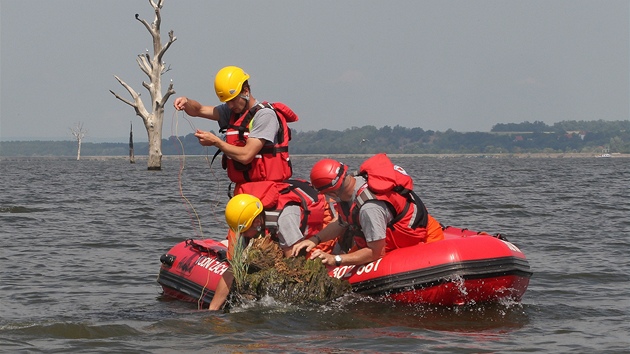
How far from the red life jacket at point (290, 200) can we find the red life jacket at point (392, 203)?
0.27 metres

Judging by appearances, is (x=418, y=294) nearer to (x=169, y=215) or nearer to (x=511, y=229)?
(x=511, y=229)

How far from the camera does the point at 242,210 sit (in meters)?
8.21

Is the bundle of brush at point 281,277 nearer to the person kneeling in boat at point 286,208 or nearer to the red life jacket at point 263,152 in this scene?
the person kneeling in boat at point 286,208

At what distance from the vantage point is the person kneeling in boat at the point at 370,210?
8195 millimetres

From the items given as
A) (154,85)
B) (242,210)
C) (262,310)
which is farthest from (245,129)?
(154,85)

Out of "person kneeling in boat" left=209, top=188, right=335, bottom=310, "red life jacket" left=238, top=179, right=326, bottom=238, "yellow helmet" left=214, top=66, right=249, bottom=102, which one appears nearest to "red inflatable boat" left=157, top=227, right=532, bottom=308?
"red life jacket" left=238, top=179, right=326, bottom=238

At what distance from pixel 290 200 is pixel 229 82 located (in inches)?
47.1

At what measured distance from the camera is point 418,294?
28.0 ft

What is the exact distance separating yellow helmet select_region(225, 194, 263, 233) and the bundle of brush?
233mm

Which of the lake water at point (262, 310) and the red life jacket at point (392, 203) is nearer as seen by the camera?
the lake water at point (262, 310)

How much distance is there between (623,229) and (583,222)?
1524mm

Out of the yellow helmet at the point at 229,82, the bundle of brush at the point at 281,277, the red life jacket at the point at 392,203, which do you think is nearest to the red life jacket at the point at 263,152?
the yellow helmet at the point at 229,82

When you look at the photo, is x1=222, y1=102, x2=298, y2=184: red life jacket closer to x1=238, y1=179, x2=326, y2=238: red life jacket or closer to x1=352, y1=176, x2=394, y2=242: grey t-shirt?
x1=238, y1=179, x2=326, y2=238: red life jacket

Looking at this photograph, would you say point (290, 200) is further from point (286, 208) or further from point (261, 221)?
point (261, 221)
